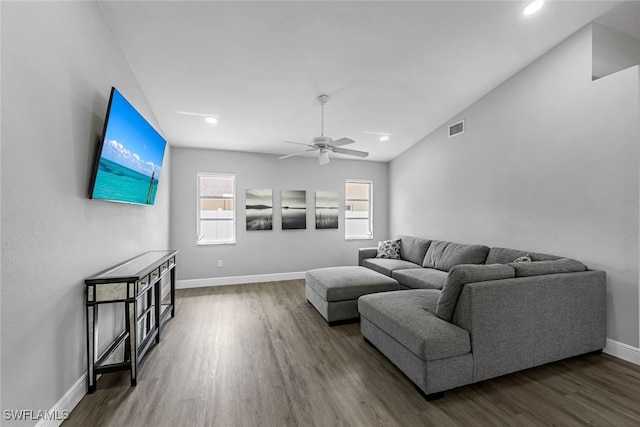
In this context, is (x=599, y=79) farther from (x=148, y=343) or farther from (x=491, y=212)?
(x=148, y=343)

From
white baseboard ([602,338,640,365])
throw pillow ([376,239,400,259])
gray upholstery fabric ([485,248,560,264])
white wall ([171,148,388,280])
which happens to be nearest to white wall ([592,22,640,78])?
gray upholstery fabric ([485,248,560,264])

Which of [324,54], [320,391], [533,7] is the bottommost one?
[320,391]

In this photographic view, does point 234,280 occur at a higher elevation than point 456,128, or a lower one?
lower

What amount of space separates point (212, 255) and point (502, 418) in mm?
4807

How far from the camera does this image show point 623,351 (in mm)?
2561

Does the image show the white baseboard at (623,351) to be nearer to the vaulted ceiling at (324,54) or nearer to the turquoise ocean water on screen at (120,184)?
the vaulted ceiling at (324,54)

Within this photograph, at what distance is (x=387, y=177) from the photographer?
658 cm

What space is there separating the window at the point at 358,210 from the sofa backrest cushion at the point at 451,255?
6.30 ft

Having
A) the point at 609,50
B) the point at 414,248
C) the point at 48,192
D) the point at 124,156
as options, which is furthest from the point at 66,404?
the point at 609,50

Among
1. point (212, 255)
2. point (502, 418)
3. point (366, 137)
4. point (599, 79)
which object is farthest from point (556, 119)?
point (212, 255)

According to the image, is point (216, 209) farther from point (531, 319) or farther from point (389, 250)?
point (531, 319)

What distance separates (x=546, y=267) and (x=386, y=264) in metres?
2.42

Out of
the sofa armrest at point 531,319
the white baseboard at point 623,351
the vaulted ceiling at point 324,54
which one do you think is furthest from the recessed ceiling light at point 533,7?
the white baseboard at point 623,351

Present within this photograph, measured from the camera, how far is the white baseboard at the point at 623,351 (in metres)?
2.48
